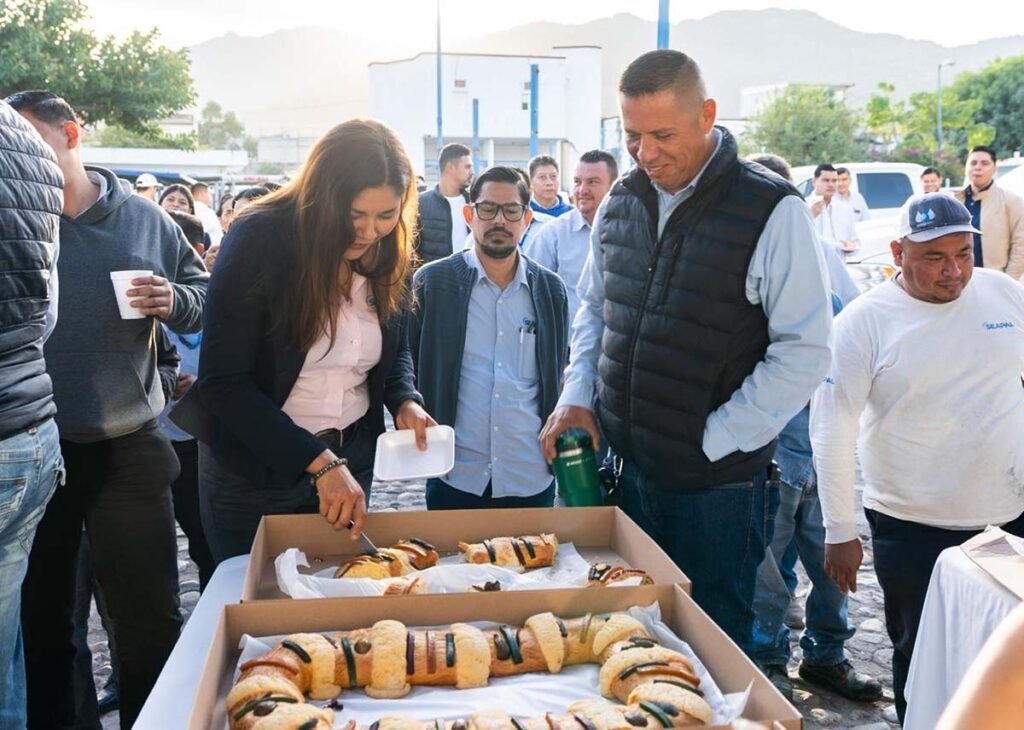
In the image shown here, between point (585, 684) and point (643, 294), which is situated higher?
point (643, 294)

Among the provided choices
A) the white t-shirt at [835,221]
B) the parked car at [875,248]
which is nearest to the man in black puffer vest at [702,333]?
the parked car at [875,248]

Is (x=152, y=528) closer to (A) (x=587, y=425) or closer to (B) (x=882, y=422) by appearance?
(A) (x=587, y=425)

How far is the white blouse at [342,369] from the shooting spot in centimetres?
235

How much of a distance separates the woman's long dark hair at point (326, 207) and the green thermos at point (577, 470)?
69cm

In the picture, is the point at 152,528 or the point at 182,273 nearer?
the point at 152,528

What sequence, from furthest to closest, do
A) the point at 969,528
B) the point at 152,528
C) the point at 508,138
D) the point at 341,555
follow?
1. the point at 508,138
2. the point at 152,528
3. the point at 969,528
4. the point at 341,555

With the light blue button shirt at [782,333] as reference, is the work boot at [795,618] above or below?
below

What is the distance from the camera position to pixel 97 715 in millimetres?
3006

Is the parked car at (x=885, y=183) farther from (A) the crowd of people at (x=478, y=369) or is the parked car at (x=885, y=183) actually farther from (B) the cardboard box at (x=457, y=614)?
(B) the cardboard box at (x=457, y=614)

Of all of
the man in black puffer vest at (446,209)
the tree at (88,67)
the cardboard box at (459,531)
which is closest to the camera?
the cardboard box at (459,531)

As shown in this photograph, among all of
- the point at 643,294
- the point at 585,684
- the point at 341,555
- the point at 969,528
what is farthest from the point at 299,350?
the point at 969,528

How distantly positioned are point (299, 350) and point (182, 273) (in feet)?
3.58

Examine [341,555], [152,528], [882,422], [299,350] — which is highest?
[299,350]

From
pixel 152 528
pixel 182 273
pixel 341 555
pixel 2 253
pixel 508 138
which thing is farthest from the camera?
pixel 508 138
